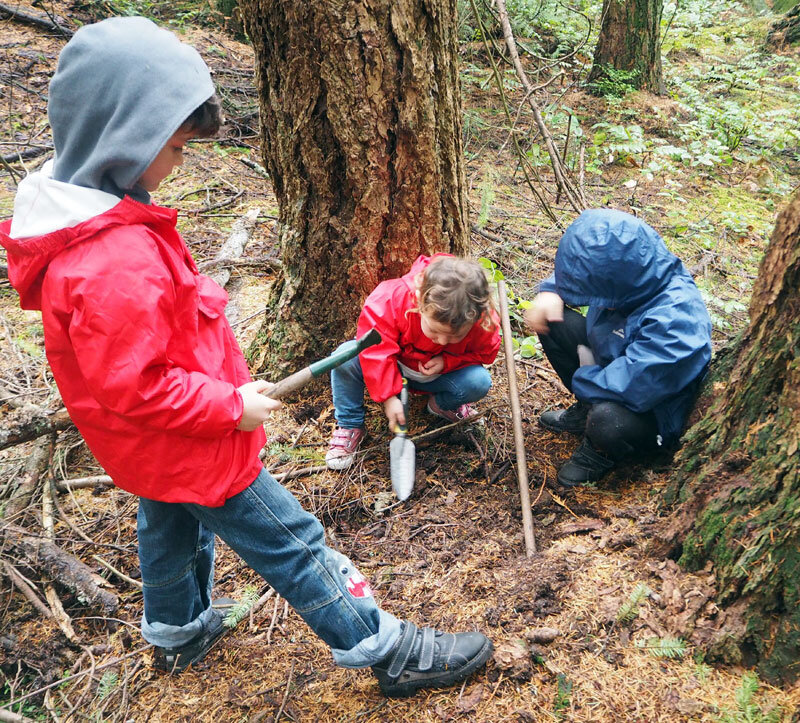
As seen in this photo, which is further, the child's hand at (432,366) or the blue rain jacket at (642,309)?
the child's hand at (432,366)

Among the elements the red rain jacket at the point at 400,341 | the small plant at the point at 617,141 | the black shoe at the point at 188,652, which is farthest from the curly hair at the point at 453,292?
the small plant at the point at 617,141

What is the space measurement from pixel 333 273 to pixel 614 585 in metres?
2.04

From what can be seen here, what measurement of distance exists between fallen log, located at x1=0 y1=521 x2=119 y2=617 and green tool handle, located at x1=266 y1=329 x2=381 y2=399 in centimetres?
132

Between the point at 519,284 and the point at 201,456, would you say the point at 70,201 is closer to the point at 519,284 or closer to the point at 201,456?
the point at 201,456

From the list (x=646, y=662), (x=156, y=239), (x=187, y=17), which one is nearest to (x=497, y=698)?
(x=646, y=662)

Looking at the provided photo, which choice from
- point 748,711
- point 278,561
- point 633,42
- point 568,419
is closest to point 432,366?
point 568,419

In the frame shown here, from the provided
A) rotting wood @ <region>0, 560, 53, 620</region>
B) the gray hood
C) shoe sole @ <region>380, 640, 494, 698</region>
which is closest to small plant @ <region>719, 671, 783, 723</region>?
shoe sole @ <region>380, 640, 494, 698</region>

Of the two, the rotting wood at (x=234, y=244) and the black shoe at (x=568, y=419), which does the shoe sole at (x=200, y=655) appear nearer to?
the black shoe at (x=568, y=419)

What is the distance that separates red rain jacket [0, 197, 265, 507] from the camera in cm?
142

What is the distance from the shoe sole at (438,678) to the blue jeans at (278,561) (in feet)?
0.56

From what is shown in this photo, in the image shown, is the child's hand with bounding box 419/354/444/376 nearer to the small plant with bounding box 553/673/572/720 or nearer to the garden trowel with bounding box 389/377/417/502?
the garden trowel with bounding box 389/377/417/502

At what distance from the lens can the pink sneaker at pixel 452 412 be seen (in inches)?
125

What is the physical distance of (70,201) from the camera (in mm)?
1442

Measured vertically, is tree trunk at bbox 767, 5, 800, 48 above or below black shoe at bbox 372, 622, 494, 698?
above
